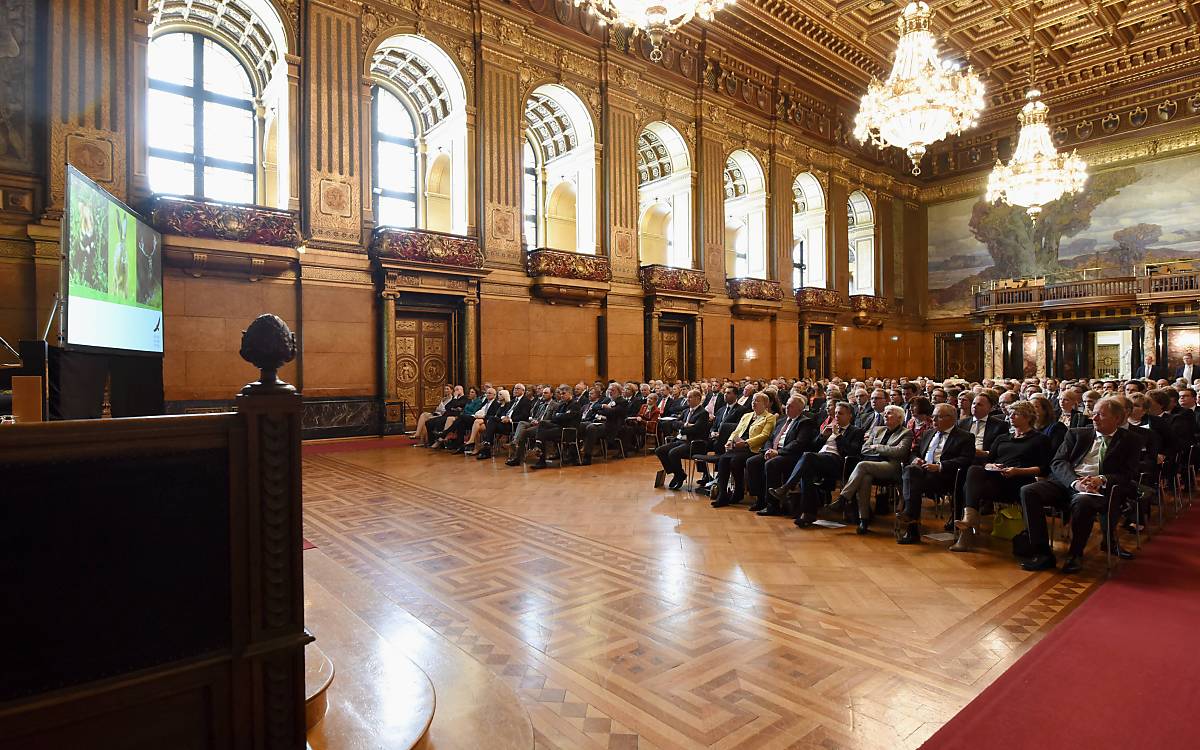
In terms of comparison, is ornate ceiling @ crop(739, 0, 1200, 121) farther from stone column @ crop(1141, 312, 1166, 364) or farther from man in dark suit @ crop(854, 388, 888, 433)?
man in dark suit @ crop(854, 388, 888, 433)

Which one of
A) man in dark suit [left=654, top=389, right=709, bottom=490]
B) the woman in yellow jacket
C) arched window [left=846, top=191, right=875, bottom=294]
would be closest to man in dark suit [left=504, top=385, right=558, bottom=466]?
man in dark suit [left=654, top=389, right=709, bottom=490]

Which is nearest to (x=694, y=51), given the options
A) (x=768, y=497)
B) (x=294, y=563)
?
(x=768, y=497)

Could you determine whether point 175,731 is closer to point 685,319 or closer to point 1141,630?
point 1141,630

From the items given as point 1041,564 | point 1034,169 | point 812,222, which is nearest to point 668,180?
point 812,222

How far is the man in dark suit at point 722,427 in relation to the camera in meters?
Answer: 7.39

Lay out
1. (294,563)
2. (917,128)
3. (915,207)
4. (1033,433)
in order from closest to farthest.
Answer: (294,563), (1033,433), (917,128), (915,207)

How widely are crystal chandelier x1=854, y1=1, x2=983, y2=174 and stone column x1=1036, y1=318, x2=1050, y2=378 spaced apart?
609 inches

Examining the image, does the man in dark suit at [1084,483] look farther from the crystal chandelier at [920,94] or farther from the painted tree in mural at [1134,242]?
the painted tree in mural at [1134,242]

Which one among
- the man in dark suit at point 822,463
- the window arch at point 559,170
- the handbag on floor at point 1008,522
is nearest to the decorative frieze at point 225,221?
the window arch at point 559,170

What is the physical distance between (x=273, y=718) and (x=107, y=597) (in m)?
0.55

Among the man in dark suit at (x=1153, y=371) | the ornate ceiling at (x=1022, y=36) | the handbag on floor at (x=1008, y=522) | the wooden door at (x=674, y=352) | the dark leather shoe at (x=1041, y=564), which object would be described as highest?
the ornate ceiling at (x=1022, y=36)

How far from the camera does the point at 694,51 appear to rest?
57.7ft

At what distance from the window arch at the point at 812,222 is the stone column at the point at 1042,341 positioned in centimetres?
748

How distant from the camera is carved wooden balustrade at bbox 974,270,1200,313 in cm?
1920
